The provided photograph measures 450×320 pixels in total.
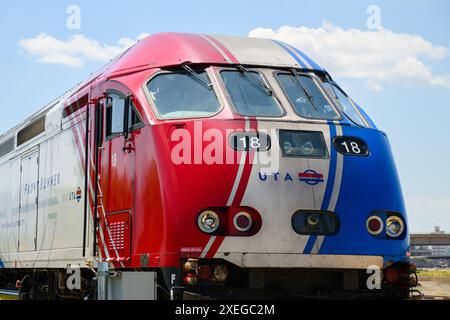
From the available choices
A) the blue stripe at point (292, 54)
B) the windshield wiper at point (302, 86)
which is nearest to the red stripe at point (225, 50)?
the windshield wiper at point (302, 86)

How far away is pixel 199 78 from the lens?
9984 millimetres

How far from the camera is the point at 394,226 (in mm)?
9508

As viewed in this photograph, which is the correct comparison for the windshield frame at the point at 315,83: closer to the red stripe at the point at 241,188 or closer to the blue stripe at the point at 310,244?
the red stripe at the point at 241,188

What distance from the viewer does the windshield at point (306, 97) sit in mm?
9977

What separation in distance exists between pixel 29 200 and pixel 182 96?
5.74 m

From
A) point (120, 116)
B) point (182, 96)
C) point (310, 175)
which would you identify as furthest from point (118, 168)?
point (310, 175)

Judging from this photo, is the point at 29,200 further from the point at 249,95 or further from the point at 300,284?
the point at 300,284

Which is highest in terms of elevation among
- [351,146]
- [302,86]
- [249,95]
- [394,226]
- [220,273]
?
[302,86]

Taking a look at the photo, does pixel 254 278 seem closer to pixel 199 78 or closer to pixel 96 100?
pixel 199 78

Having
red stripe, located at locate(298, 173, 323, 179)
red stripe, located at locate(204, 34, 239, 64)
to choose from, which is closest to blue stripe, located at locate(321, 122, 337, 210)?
red stripe, located at locate(298, 173, 323, 179)

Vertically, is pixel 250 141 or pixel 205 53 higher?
pixel 205 53

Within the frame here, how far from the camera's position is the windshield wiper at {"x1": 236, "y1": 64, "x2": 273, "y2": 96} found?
32.8 ft

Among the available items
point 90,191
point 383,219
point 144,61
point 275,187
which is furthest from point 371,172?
point 90,191

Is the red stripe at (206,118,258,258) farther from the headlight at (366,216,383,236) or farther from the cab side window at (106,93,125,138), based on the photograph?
the cab side window at (106,93,125,138)
